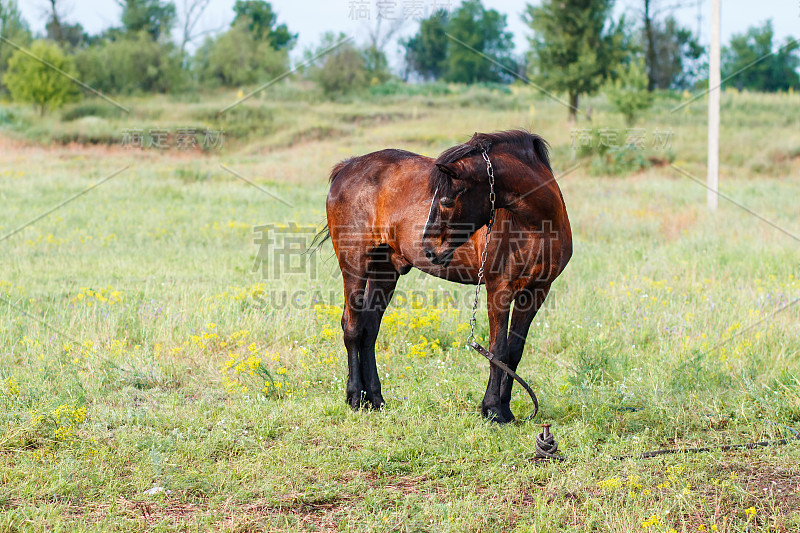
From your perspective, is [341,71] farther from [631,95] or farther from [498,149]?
[498,149]

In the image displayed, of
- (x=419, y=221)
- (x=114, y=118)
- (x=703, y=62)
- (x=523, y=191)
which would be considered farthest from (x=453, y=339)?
(x=703, y=62)

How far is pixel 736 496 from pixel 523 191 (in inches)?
89.5

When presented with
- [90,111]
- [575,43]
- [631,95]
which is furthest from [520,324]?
[90,111]

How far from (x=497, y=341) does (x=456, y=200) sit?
3.93 feet

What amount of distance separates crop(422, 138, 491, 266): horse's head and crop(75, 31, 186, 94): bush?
34.1m

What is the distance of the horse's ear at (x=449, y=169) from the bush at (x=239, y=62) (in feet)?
118

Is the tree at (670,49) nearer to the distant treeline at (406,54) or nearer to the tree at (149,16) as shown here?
the distant treeline at (406,54)

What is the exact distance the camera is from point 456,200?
13.5ft

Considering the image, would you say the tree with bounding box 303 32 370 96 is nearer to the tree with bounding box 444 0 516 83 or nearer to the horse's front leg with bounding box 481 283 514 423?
the tree with bounding box 444 0 516 83

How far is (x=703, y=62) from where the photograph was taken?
43250mm

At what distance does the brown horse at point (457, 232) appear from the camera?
421 cm

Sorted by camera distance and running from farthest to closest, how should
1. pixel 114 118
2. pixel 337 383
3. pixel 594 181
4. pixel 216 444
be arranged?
pixel 114 118, pixel 594 181, pixel 337 383, pixel 216 444

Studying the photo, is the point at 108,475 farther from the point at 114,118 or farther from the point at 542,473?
the point at 114,118

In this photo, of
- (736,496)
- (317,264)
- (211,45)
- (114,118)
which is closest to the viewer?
(736,496)
